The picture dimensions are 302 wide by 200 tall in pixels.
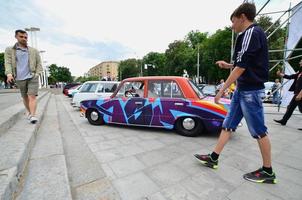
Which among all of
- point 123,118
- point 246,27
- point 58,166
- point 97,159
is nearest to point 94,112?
point 123,118

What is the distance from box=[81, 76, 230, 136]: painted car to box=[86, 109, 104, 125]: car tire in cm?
31

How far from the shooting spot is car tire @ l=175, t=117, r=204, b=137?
405cm

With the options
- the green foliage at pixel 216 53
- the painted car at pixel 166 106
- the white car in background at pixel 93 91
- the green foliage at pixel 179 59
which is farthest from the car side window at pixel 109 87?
the green foliage at pixel 179 59

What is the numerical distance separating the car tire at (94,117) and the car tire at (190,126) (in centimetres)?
231

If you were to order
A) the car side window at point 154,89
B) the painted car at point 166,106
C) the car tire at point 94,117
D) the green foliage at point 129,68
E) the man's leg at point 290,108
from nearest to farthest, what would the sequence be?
the painted car at point 166,106 → the car side window at point 154,89 → the man's leg at point 290,108 → the car tire at point 94,117 → the green foliage at point 129,68

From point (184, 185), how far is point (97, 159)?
142 centimetres

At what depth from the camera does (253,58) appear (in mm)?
2076

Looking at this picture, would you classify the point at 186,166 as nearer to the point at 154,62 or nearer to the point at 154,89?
the point at 154,89

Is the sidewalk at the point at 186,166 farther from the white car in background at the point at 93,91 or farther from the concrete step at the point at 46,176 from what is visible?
the white car in background at the point at 93,91

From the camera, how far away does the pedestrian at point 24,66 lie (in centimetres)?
361

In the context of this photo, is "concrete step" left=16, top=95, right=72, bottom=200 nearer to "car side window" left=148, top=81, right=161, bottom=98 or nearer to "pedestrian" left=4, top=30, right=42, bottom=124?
"pedestrian" left=4, top=30, right=42, bottom=124

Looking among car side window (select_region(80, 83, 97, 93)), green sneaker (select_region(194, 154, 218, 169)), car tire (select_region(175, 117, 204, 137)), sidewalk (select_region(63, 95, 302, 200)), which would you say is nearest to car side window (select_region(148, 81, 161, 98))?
car tire (select_region(175, 117, 204, 137))

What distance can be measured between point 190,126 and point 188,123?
8 cm

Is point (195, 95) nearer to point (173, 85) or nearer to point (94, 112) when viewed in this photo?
point (173, 85)
